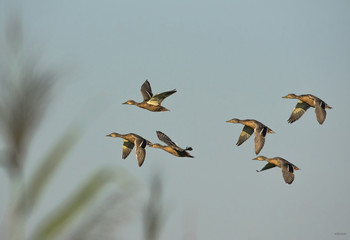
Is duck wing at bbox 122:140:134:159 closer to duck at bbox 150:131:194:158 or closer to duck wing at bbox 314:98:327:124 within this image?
duck at bbox 150:131:194:158

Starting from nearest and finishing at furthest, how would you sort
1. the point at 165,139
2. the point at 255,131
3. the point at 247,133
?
the point at 165,139 → the point at 255,131 → the point at 247,133

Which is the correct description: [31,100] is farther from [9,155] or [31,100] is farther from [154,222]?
[154,222]

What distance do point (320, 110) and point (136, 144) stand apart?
949cm

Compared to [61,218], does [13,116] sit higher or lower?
higher

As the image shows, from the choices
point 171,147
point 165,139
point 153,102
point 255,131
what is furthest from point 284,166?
point 153,102

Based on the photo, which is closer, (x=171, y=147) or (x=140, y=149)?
(x=171, y=147)

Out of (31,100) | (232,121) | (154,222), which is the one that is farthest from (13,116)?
(232,121)

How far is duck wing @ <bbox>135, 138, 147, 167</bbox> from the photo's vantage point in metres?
33.2

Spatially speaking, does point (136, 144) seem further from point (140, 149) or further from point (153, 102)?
point (153, 102)

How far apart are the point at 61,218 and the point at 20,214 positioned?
167 mm

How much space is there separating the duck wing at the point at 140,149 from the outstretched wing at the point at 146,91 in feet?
14.5

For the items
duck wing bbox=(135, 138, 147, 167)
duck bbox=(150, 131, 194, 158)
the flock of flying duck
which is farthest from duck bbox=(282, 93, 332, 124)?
duck wing bbox=(135, 138, 147, 167)

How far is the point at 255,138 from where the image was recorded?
36.5 m

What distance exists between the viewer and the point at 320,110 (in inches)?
1437
